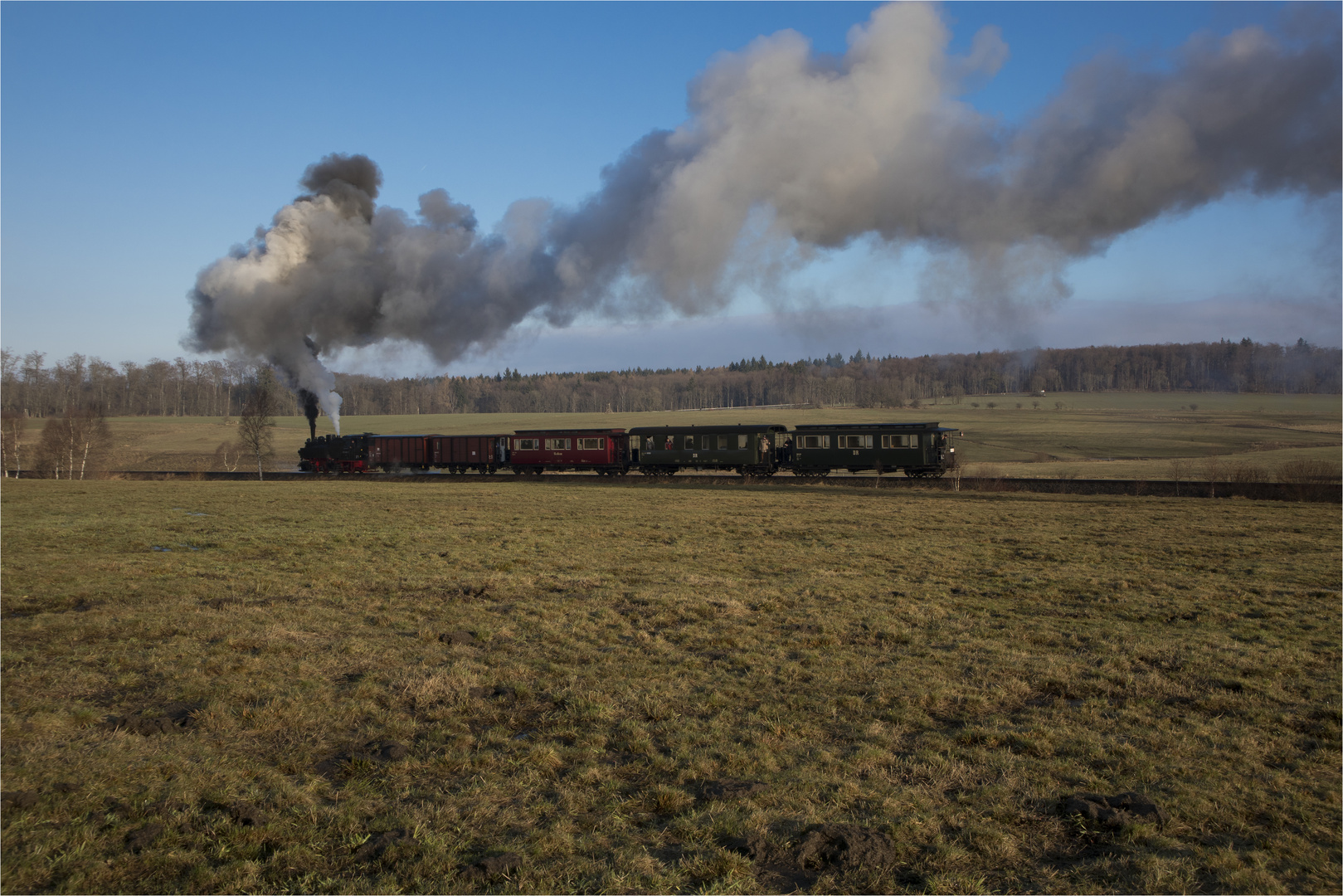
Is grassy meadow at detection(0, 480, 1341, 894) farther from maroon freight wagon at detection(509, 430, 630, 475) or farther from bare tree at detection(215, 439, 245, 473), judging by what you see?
bare tree at detection(215, 439, 245, 473)

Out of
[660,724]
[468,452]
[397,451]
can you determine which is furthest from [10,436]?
[660,724]

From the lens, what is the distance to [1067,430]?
284 ft

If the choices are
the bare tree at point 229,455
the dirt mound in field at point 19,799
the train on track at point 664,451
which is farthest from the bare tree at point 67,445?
the dirt mound in field at point 19,799

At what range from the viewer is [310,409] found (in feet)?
171

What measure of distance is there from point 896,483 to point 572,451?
19.8 meters

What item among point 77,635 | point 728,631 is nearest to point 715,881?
point 728,631

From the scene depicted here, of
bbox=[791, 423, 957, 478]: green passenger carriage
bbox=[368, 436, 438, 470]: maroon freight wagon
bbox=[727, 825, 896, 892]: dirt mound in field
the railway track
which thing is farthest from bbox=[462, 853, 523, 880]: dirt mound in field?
bbox=[368, 436, 438, 470]: maroon freight wagon

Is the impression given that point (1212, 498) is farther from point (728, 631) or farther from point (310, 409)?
point (310, 409)

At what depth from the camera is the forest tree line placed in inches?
5079

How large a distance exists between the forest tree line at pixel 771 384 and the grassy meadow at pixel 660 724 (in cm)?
11226

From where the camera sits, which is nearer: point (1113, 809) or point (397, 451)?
point (1113, 809)

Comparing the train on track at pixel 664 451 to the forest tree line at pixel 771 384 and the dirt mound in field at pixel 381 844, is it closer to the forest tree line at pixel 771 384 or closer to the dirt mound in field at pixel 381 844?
the dirt mound in field at pixel 381 844

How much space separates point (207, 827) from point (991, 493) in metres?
34.7

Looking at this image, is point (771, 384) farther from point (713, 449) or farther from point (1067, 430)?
point (713, 449)
